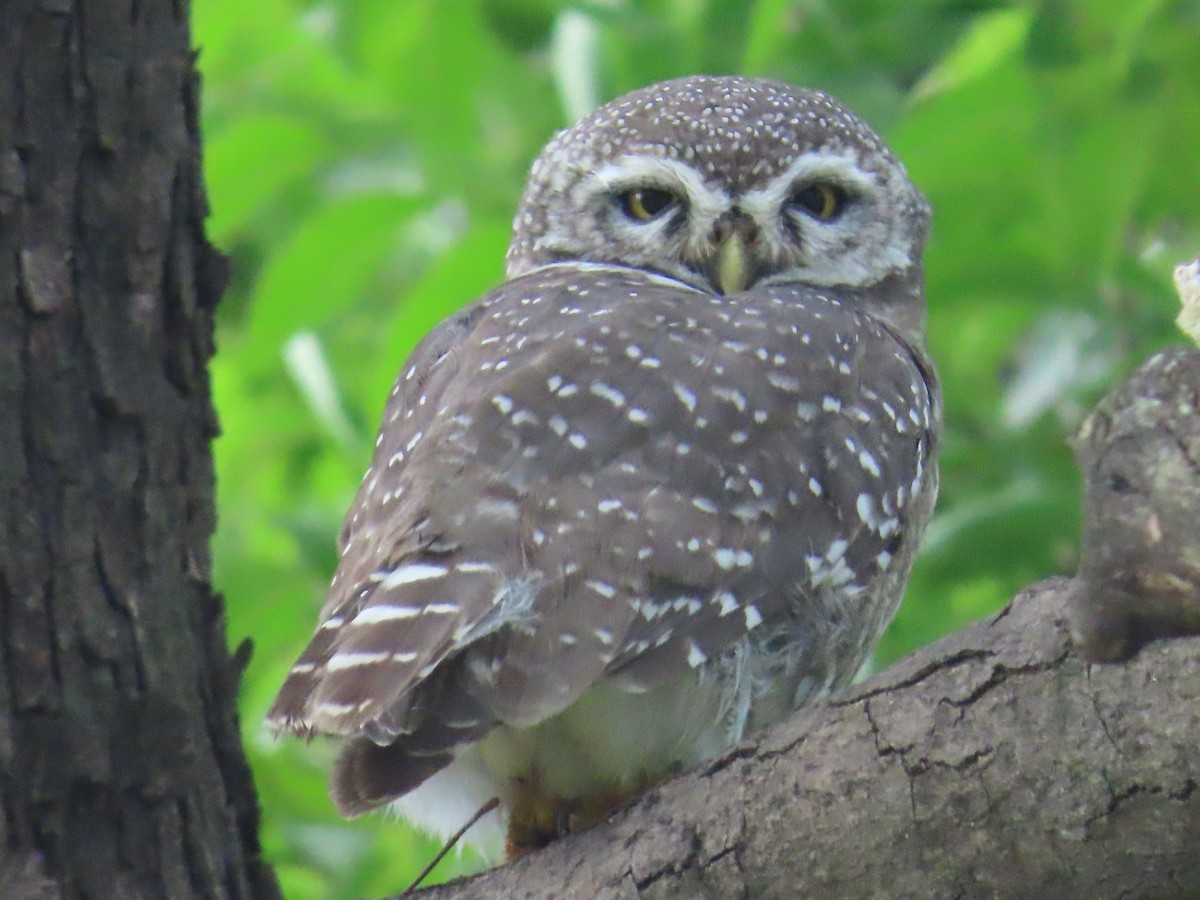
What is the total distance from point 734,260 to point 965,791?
180 cm

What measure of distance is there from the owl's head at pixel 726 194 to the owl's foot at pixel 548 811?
1.26 m

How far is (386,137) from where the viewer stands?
13.8 feet

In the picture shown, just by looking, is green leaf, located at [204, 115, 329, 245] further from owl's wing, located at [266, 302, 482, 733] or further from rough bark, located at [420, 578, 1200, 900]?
rough bark, located at [420, 578, 1200, 900]

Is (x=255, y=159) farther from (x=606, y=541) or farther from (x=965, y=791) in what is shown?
(x=965, y=791)

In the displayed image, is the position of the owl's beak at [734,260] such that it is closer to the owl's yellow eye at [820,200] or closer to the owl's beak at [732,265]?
the owl's beak at [732,265]

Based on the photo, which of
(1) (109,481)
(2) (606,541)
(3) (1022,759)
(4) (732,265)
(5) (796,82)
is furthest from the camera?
(5) (796,82)

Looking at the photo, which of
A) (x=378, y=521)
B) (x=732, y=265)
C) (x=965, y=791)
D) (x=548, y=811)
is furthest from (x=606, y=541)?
(x=732, y=265)

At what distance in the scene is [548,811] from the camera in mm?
2967

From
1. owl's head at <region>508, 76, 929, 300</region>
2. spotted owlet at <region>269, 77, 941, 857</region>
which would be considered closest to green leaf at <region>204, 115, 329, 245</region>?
owl's head at <region>508, 76, 929, 300</region>

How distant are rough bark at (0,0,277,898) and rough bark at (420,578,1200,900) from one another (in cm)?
82

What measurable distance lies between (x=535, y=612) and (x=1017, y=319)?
2.30 metres

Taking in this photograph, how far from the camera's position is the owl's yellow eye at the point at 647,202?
155 inches

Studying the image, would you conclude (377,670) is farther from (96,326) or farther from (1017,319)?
(1017,319)

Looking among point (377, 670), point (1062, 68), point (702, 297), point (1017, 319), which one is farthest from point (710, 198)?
point (377, 670)
